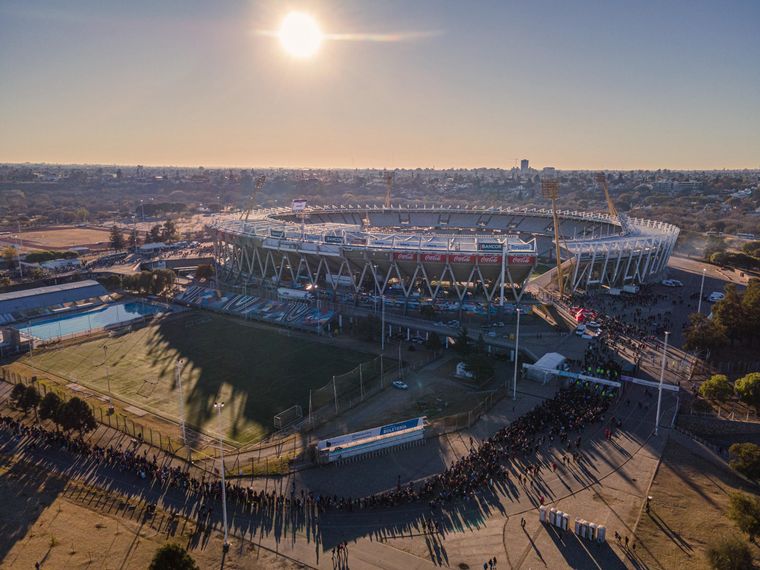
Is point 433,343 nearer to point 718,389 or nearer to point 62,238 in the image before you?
point 718,389

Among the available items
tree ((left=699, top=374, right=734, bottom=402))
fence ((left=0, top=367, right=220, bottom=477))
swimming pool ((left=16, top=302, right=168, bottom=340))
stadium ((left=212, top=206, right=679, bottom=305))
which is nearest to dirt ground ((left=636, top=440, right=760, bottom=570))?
tree ((left=699, top=374, right=734, bottom=402))

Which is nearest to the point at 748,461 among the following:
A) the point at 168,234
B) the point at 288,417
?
the point at 288,417

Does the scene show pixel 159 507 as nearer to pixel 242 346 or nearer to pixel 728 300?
pixel 242 346

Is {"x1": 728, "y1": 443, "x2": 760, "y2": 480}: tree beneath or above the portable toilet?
above

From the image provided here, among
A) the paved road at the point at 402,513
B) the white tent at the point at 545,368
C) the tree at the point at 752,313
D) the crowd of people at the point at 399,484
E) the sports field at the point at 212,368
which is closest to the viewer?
the paved road at the point at 402,513

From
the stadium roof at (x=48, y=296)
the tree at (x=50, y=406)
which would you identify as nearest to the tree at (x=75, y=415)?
the tree at (x=50, y=406)

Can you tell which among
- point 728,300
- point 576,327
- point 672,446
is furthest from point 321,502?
point 728,300

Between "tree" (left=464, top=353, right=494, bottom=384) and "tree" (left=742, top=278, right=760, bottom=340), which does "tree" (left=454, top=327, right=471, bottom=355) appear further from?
"tree" (left=742, top=278, right=760, bottom=340)

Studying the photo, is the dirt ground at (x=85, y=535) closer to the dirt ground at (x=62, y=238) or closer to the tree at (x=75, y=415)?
the tree at (x=75, y=415)
